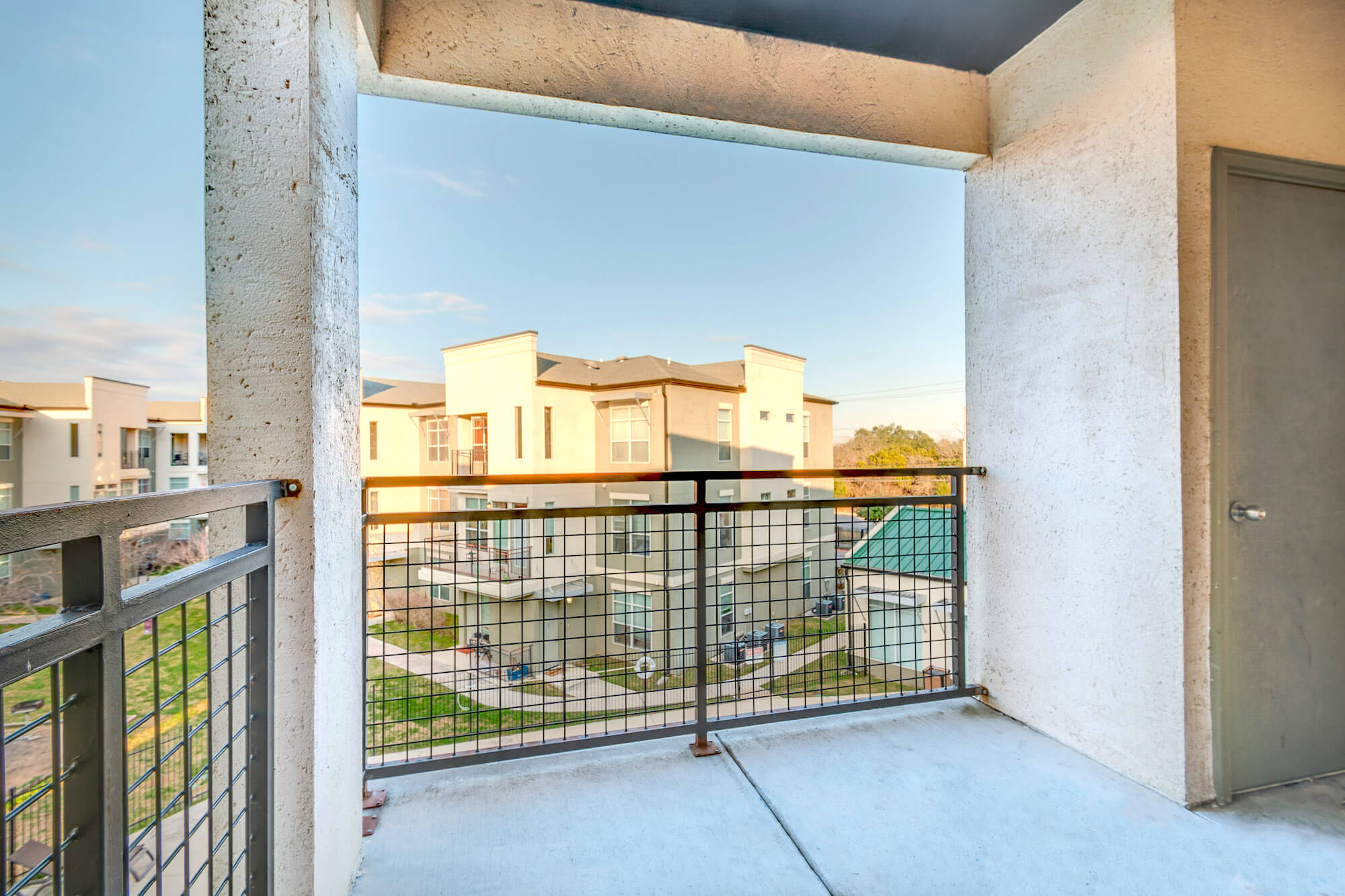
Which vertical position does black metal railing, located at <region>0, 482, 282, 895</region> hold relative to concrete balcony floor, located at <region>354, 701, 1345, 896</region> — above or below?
above

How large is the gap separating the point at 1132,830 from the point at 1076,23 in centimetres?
248

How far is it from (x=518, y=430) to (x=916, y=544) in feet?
19.2

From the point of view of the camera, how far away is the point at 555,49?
1.78 m

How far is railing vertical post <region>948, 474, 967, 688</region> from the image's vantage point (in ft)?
7.34

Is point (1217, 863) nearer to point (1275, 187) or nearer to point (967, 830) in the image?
point (967, 830)

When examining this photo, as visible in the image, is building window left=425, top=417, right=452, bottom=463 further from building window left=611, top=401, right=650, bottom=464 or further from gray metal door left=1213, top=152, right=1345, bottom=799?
gray metal door left=1213, top=152, right=1345, bottom=799

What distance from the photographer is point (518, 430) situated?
7734 mm

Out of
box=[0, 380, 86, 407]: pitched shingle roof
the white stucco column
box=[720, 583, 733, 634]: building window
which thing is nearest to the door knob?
box=[720, 583, 733, 634]: building window

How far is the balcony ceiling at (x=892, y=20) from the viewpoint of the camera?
71.7 inches

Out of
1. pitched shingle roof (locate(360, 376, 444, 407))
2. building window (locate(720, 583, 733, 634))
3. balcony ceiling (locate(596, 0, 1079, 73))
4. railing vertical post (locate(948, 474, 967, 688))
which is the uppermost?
balcony ceiling (locate(596, 0, 1079, 73))

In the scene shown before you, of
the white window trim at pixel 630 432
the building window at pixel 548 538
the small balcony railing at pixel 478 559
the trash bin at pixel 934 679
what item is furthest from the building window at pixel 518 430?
the trash bin at pixel 934 679

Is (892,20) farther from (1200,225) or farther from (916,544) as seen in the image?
(916,544)

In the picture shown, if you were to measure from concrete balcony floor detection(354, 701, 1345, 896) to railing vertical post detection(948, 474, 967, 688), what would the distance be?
0.36 metres

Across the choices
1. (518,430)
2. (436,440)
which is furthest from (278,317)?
(436,440)
